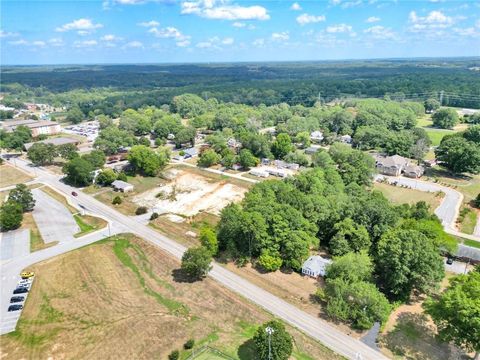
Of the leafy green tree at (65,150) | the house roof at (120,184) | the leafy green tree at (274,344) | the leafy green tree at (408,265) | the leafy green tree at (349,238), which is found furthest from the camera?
the leafy green tree at (65,150)

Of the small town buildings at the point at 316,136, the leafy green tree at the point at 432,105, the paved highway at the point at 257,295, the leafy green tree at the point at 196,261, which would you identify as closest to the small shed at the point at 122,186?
the paved highway at the point at 257,295

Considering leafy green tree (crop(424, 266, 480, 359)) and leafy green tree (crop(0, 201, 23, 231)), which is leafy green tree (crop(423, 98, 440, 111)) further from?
leafy green tree (crop(0, 201, 23, 231))

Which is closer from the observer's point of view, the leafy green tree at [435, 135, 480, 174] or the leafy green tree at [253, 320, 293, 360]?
the leafy green tree at [253, 320, 293, 360]

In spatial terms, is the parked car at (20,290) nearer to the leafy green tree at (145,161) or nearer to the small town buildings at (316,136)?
the leafy green tree at (145,161)

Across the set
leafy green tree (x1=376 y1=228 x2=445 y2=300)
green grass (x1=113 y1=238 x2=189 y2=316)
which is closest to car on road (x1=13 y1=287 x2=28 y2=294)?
green grass (x1=113 y1=238 x2=189 y2=316)

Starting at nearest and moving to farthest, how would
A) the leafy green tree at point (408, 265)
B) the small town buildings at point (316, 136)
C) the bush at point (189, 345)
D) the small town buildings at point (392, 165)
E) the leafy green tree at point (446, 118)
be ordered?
the bush at point (189, 345), the leafy green tree at point (408, 265), the small town buildings at point (392, 165), the small town buildings at point (316, 136), the leafy green tree at point (446, 118)

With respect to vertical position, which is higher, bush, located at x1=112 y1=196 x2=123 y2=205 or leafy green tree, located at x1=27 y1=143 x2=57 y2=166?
leafy green tree, located at x1=27 y1=143 x2=57 y2=166

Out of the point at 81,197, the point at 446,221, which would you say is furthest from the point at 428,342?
the point at 81,197
